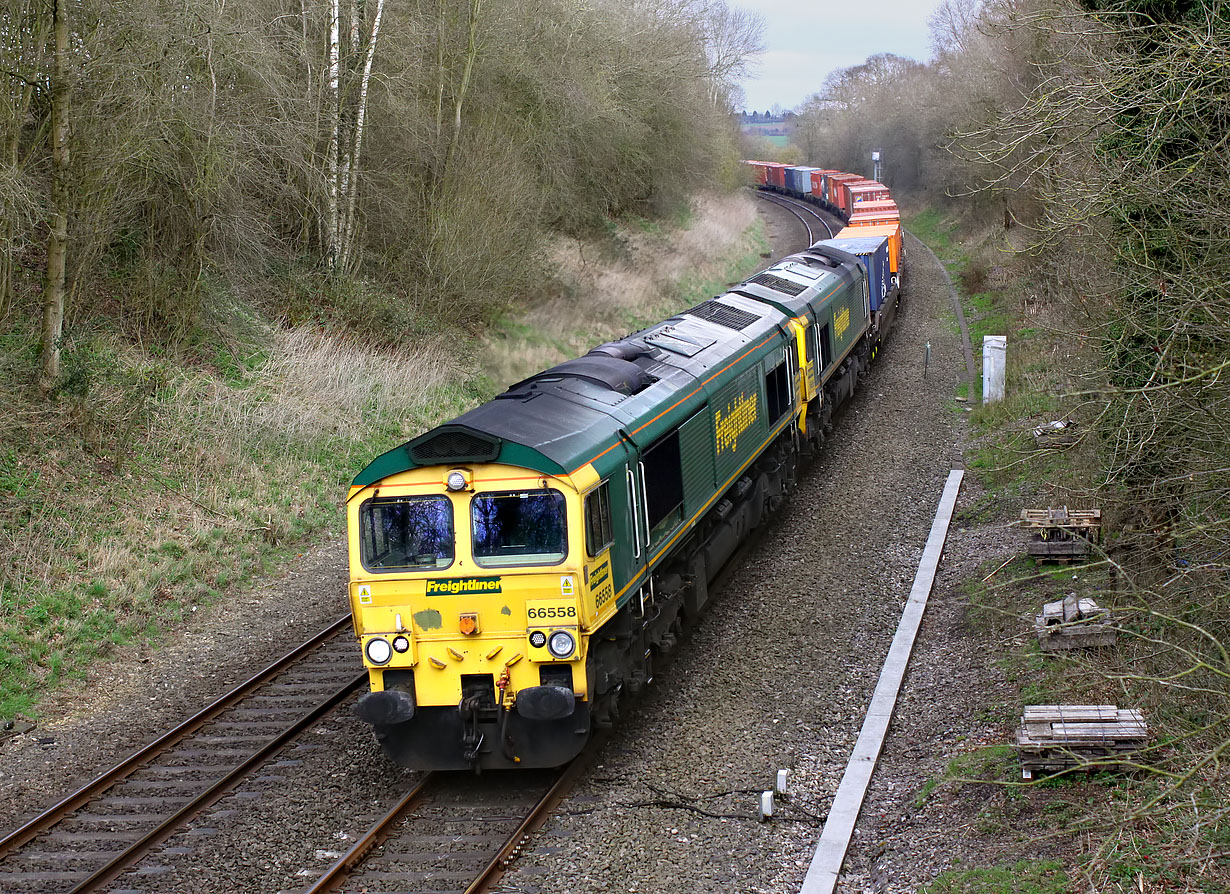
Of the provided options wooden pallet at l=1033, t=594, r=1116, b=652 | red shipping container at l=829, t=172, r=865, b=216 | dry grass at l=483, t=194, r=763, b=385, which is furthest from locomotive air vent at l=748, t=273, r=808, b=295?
red shipping container at l=829, t=172, r=865, b=216

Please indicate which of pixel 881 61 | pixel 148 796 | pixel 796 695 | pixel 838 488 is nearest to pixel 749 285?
pixel 838 488

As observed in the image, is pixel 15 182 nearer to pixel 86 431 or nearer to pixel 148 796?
pixel 86 431

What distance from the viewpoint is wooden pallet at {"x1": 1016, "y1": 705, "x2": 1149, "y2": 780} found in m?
7.55

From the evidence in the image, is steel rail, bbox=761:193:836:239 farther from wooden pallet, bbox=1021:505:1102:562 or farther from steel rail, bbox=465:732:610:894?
steel rail, bbox=465:732:610:894

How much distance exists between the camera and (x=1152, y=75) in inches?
322

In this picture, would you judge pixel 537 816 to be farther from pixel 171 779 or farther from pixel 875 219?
pixel 875 219

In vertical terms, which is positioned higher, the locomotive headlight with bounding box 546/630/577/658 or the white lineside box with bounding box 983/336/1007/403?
the white lineside box with bounding box 983/336/1007/403

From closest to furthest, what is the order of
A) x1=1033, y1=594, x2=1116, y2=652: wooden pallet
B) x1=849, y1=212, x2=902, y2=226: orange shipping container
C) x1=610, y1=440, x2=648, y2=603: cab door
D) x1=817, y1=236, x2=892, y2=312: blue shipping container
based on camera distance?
x1=610, y1=440, x2=648, y2=603: cab door, x1=1033, y1=594, x2=1116, y2=652: wooden pallet, x1=817, y1=236, x2=892, y2=312: blue shipping container, x1=849, y1=212, x2=902, y2=226: orange shipping container

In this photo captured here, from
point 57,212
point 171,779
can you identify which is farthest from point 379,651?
point 57,212

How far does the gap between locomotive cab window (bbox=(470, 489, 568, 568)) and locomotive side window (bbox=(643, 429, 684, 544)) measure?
150 centimetres

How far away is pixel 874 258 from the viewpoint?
25.2 m

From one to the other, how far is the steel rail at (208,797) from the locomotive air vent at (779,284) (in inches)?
387

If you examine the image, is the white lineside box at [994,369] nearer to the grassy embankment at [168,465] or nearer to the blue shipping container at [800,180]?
the grassy embankment at [168,465]

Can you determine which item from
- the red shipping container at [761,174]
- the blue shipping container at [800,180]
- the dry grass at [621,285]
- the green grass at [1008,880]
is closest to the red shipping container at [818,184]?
the blue shipping container at [800,180]
